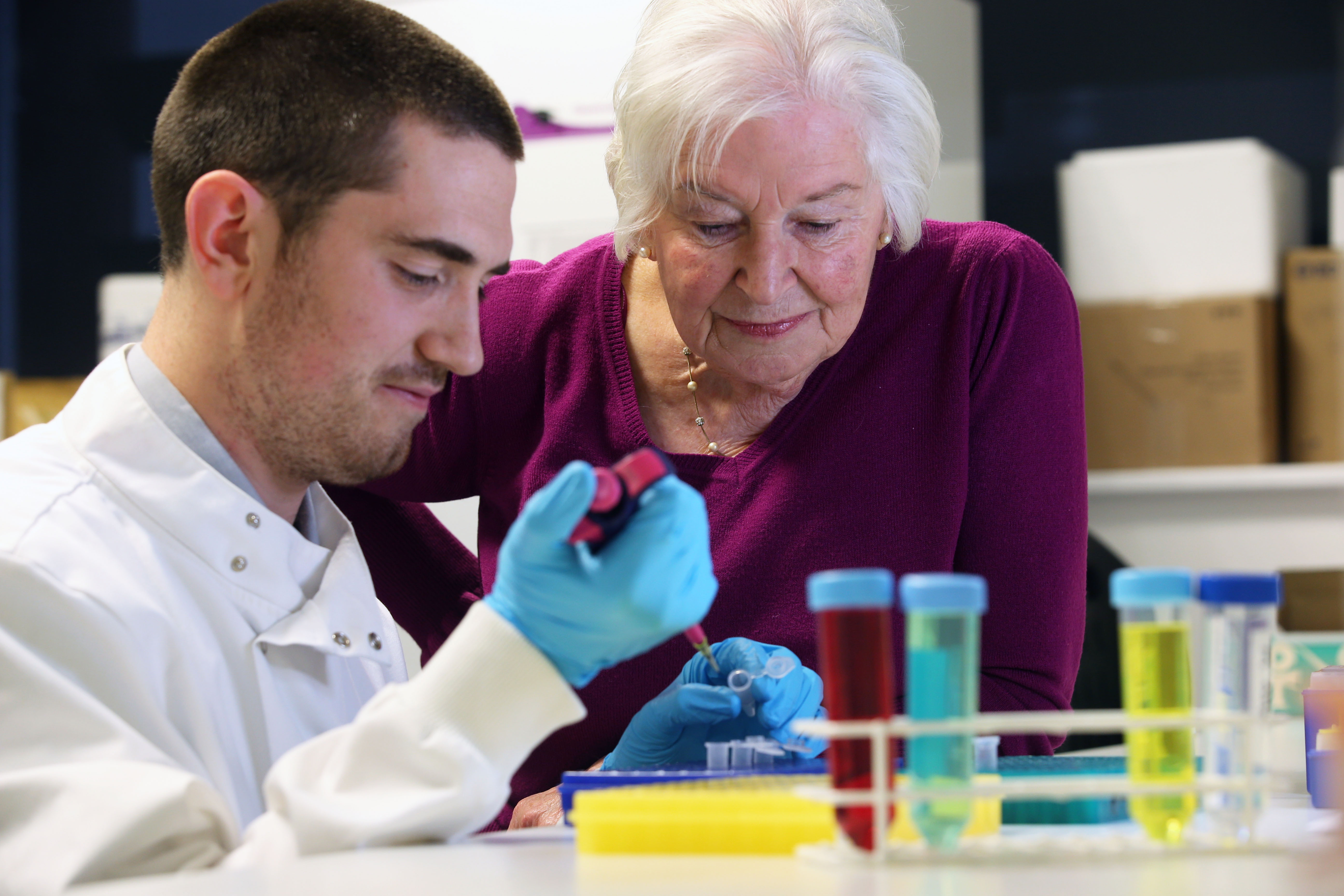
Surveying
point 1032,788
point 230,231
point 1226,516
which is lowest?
point 1226,516

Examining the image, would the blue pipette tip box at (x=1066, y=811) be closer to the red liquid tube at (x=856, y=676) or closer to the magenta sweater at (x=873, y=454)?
the red liquid tube at (x=856, y=676)

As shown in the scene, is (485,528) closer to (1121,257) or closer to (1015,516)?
(1015,516)

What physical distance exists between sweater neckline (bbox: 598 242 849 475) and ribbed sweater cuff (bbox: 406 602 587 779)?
631 mm

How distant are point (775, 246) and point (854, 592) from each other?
675 millimetres

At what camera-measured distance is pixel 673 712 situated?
120cm

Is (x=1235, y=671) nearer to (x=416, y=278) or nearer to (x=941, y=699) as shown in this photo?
(x=941, y=699)

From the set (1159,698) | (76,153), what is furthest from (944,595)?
(76,153)

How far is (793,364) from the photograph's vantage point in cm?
148

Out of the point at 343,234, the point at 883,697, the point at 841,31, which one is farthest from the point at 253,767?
the point at 841,31

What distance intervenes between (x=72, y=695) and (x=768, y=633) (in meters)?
0.72

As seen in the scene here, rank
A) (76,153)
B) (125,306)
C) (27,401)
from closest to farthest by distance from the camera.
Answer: (125,306), (27,401), (76,153)

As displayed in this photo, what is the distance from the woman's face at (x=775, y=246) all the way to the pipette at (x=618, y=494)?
0.53 m

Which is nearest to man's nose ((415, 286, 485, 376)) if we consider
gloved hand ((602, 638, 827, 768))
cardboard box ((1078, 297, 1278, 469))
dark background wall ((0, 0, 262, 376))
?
gloved hand ((602, 638, 827, 768))

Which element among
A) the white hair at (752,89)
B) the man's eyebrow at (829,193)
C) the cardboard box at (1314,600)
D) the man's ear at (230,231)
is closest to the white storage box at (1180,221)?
the cardboard box at (1314,600)
